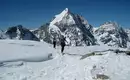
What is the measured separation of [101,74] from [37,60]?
852cm

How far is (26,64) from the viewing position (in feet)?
68.1

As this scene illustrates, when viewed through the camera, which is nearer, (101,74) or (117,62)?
(101,74)

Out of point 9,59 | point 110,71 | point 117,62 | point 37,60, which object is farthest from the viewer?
point 37,60

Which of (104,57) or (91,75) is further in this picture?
(104,57)

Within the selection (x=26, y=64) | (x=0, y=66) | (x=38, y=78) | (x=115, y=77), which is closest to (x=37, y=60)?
(x=26, y=64)

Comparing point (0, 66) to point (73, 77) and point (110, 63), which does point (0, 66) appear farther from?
point (110, 63)

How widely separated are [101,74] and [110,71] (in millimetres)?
1496

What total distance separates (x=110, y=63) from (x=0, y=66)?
10.3 meters

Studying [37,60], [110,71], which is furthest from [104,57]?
[37,60]

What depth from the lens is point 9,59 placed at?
20.5 meters

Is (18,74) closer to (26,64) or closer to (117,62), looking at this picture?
(26,64)

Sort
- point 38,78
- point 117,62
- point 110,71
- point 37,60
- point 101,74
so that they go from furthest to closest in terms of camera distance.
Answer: point 37,60
point 117,62
point 110,71
point 101,74
point 38,78

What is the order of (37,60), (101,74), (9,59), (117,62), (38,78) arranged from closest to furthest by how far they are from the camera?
1. (38,78)
2. (101,74)
3. (9,59)
4. (117,62)
5. (37,60)

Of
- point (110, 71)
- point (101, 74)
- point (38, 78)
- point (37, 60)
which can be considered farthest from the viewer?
point (37, 60)
